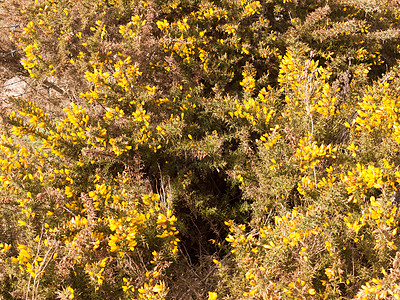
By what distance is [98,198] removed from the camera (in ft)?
7.34

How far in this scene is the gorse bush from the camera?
1.90 meters

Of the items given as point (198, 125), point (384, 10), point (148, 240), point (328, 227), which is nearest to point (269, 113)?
point (198, 125)

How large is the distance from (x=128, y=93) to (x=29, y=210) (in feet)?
4.14

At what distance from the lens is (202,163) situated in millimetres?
2746

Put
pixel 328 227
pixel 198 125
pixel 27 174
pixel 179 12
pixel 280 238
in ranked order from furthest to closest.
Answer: pixel 179 12
pixel 198 125
pixel 27 174
pixel 328 227
pixel 280 238

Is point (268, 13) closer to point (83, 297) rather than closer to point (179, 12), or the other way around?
point (179, 12)

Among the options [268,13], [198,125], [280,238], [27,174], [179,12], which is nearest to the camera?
[280,238]

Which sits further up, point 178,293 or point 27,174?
point 27,174

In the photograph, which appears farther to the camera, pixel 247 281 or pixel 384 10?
pixel 384 10

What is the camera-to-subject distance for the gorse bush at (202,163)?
1899 mm

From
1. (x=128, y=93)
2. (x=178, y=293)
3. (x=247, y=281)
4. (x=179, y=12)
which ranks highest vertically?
(x=179, y=12)

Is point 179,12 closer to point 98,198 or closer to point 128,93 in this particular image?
point 128,93

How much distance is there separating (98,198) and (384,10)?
453cm

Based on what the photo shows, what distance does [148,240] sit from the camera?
207cm
